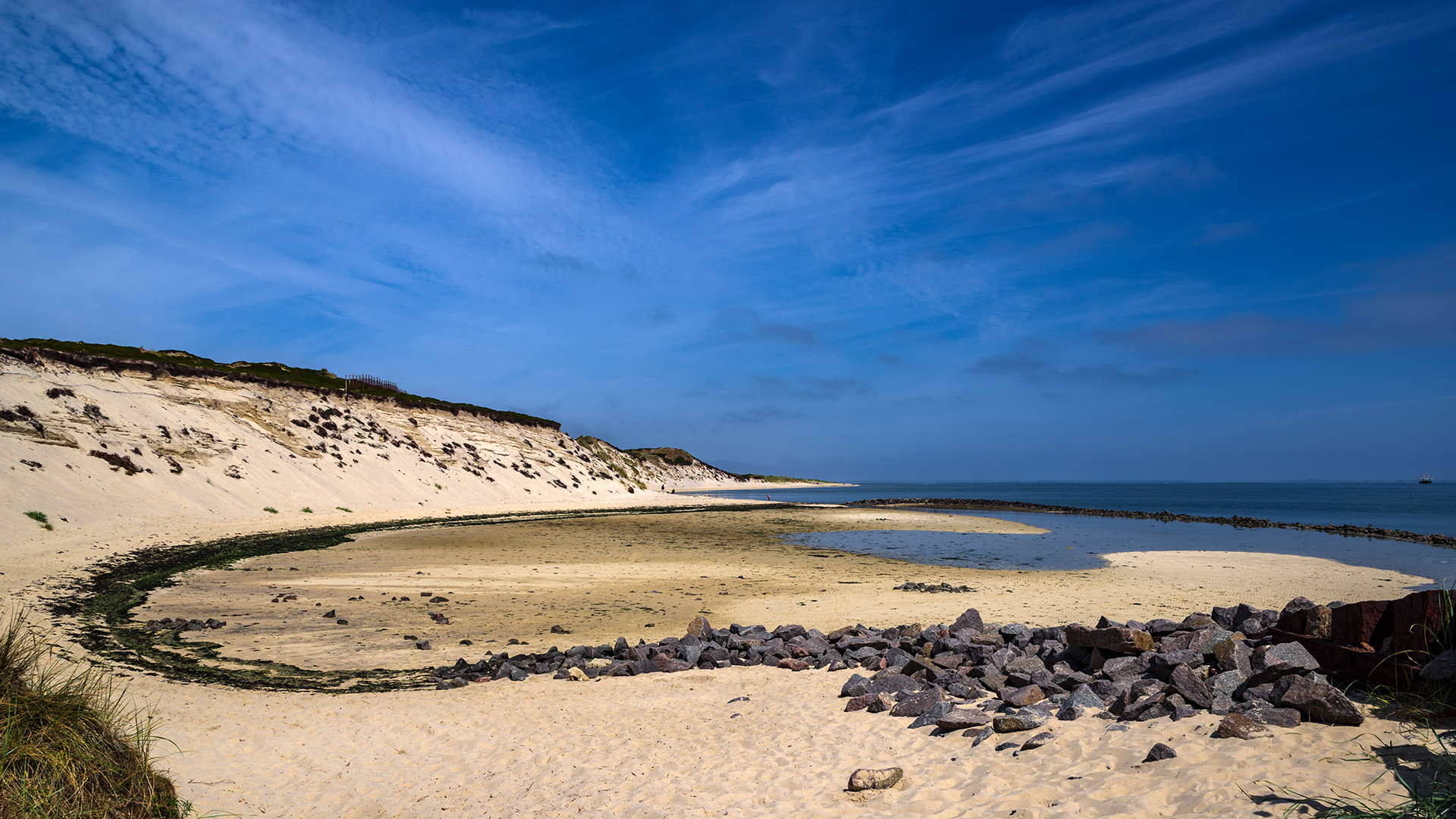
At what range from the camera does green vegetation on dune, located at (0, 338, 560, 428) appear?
37.2m

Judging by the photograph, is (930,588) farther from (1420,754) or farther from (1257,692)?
(1420,754)

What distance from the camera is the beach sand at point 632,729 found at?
16.4 feet

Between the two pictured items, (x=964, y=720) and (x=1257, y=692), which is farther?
(x=964, y=720)

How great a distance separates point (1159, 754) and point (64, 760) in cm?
712

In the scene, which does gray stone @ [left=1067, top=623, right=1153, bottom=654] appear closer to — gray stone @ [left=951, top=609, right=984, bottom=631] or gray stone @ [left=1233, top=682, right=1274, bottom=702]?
gray stone @ [left=1233, top=682, right=1274, bottom=702]

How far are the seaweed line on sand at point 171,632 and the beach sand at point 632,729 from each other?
418 mm

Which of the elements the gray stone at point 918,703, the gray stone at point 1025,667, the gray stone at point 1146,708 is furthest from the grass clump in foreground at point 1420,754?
the gray stone at point 918,703

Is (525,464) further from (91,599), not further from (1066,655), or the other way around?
(1066,655)

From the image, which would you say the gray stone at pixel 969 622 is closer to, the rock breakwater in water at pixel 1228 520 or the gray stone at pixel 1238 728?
the gray stone at pixel 1238 728

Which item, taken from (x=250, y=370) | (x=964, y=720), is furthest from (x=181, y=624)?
(x=250, y=370)

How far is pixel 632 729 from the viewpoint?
24.1 ft

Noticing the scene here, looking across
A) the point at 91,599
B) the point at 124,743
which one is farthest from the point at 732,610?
the point at 91,599

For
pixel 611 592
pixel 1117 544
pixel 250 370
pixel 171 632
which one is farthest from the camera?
pixel 250 370

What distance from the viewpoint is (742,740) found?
6.92m
